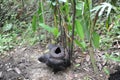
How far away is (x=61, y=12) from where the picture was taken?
101 inches

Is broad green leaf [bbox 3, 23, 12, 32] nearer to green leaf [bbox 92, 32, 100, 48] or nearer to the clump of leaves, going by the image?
the clump of leaves

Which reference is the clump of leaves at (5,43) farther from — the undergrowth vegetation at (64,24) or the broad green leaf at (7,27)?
the broad green leaf at (7,27)

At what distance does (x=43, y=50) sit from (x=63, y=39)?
1.56 ft

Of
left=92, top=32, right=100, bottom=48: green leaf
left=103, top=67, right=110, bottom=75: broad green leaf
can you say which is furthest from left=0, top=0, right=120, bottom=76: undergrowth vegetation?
left=103, top=67, right=110, bottom=75: broad green leaf

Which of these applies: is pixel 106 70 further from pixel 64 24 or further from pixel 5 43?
pixel 5 43

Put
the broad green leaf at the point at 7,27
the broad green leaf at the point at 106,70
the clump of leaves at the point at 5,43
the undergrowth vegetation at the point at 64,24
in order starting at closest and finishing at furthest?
the undergrowth vegetation at the point at 64,24 < the broad green leaf at the point at 106,70 < the clump of leaves at the point at 5,43 < the broad green leaf at the point at 7,27

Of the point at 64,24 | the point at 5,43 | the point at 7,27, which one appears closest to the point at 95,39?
the point at 64,24

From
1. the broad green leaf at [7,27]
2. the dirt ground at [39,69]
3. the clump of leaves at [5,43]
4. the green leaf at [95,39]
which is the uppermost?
the green leaf at [95,39]

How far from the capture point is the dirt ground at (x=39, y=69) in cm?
267

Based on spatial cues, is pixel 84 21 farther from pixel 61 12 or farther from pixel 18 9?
pixel 18 9

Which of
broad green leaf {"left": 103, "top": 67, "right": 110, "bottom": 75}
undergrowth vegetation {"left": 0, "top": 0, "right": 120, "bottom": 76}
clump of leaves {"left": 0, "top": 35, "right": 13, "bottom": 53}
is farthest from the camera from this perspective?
clump of leaves {"left": 0, "top": 35, "right": 13, "bottom": 53}

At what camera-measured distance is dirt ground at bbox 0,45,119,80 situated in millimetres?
2670

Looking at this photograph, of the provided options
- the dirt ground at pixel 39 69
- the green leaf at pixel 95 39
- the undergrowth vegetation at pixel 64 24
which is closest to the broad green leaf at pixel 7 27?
the undergrowth vegetation at pixel 64 24

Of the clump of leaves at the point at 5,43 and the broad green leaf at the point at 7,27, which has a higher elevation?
the broad green leaf at the point at 7,27
